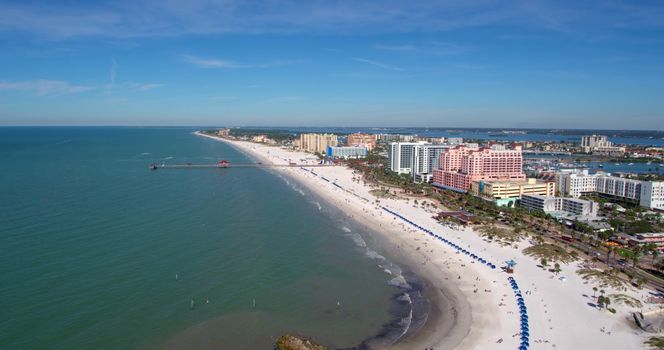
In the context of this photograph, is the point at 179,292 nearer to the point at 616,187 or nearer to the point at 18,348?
the point at 18,348

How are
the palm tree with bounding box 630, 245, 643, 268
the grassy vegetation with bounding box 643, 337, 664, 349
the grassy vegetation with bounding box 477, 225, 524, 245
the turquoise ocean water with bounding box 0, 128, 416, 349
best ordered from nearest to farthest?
the grassy vegetation with bounding box 643, 337, 664, 349, the turquoise ocean water with bounding box 0, 128, 416, 349, the palm tree with bounding box 630, 245, 643, 268, the grassy vegetation with bounding box 477, 225, 524, 245

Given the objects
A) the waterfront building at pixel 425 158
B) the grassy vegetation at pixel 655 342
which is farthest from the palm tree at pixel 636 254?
the waterfront building at pixel 425 158

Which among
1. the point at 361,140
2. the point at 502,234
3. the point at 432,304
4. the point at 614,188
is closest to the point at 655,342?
the point at 432,304

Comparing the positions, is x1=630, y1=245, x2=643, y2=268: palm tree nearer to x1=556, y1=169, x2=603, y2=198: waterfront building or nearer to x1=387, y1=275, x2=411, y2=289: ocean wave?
x1=387, y1=275, x2=411, y2=289: ocean wave

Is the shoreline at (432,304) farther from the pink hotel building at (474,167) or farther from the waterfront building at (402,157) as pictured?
the waterfront building at (402,157)

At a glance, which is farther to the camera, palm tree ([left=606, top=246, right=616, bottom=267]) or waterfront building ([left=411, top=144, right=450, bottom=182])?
waterfront building ([left=411, top=144, right=450, bottom=182])

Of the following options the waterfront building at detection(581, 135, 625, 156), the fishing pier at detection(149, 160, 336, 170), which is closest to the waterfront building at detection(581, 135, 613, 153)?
the waterfront building at detection(581, 135, 625, 156)

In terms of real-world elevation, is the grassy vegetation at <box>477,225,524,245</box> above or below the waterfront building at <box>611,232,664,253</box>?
above
